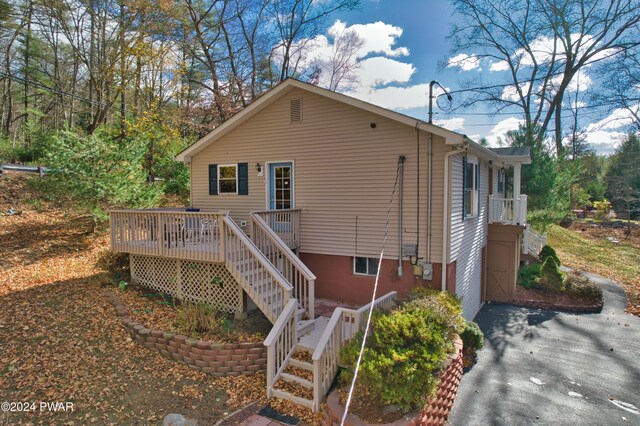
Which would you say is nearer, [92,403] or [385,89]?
[92,403]

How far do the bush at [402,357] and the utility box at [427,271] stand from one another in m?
2.32

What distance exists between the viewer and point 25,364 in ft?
18.7

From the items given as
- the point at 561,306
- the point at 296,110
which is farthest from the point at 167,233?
the point at 561,306

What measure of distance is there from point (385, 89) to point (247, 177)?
49.0 feet

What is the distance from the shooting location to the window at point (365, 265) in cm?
898

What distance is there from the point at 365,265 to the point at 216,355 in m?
4.33

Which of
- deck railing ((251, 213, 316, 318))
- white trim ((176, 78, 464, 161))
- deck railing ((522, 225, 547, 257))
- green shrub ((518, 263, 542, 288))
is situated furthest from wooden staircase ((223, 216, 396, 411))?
deck railing ((522, 225, 547, 257))

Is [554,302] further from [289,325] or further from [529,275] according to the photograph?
[289,325]

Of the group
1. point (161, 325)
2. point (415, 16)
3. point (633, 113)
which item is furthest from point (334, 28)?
point (161, 325)

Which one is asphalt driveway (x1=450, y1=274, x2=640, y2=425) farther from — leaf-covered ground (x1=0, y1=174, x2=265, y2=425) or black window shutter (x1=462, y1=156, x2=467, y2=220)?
leaf-covered ground (x1=0, y1=174, x2=265, y2=425)

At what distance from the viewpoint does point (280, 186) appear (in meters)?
10.1

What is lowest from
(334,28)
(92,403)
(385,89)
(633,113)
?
(92,403)

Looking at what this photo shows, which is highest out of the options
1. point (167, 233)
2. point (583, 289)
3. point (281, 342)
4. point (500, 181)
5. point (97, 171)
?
point (97, 171)

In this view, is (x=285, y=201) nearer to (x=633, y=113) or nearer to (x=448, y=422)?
(x=448, y=422)
